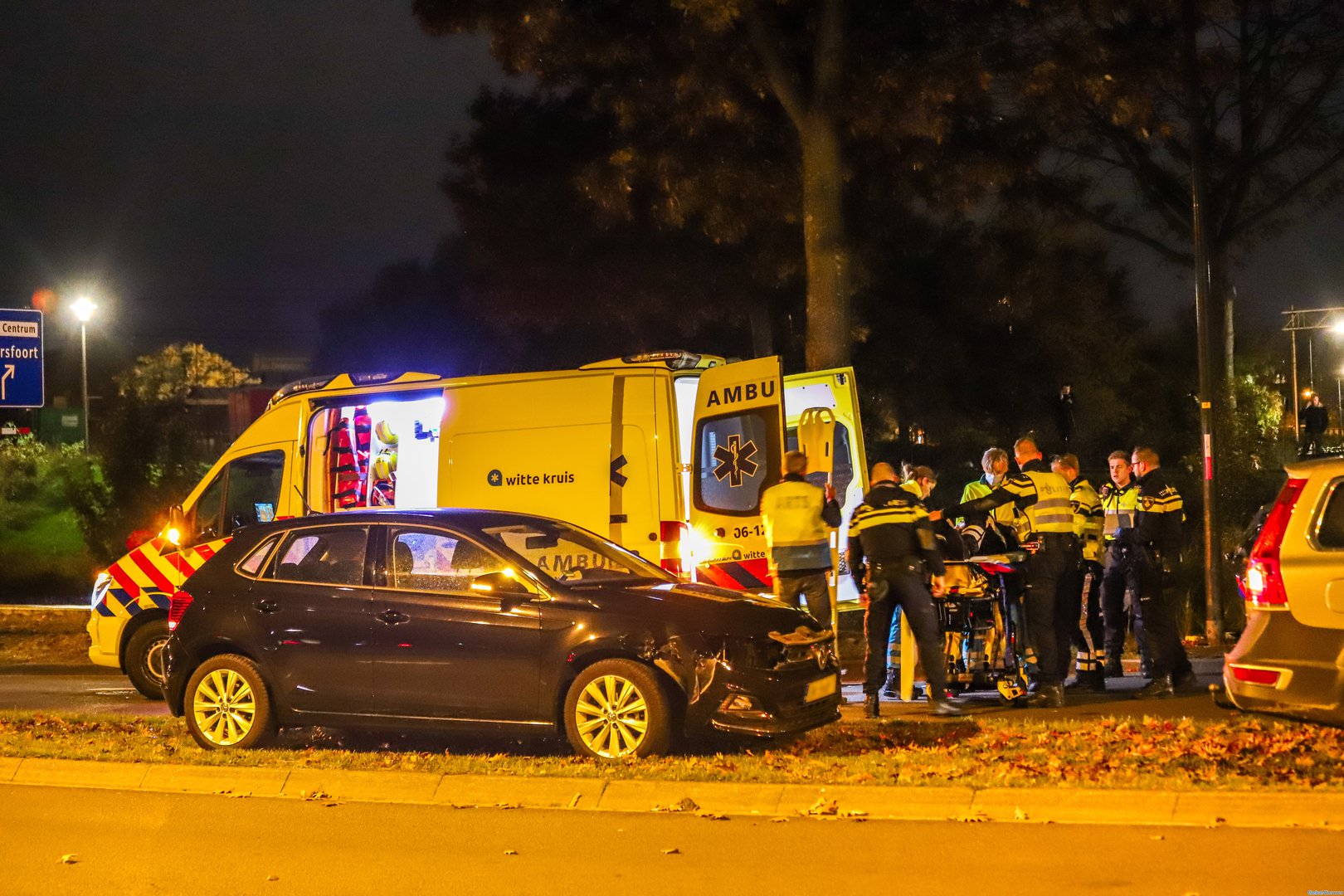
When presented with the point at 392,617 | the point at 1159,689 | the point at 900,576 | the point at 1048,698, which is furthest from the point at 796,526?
the point at 392,617

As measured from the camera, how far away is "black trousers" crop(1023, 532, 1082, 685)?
Result: 33.1ft

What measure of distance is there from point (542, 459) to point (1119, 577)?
14.8 feet

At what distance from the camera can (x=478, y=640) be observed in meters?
8.23

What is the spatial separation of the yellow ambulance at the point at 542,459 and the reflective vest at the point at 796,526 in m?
0.60

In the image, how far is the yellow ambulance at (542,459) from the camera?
11.1 metres

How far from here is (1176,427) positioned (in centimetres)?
3988

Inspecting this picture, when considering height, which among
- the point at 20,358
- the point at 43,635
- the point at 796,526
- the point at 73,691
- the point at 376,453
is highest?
the point at 20,358

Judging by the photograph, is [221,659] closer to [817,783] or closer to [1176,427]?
[817,783]

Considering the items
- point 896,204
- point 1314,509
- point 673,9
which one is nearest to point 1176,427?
point 896,204

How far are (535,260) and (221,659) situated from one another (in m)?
15.5

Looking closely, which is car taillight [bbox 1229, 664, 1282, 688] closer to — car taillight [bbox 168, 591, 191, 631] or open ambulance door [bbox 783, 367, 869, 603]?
open ambulance door [bbox 783, 367, 869, 603]

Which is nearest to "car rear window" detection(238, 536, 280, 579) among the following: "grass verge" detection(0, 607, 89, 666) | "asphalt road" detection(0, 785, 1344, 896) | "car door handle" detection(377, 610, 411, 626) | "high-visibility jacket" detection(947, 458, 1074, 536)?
"car door handle" detection(377, 610, 411, 626)

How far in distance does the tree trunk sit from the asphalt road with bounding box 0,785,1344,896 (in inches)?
374

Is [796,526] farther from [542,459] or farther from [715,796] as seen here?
[715,796]
